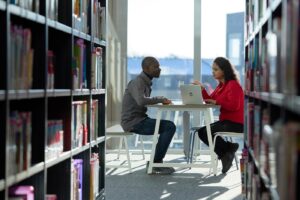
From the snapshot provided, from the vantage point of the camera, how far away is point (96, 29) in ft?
14.9

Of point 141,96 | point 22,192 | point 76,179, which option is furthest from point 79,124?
point 141,96

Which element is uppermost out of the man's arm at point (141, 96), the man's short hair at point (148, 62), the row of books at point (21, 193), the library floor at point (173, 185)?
the man's short hair at point (148, 62)

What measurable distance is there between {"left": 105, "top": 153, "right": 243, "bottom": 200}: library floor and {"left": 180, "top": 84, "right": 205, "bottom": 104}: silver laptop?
0.73 metres

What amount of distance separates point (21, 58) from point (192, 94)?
4.22 meters

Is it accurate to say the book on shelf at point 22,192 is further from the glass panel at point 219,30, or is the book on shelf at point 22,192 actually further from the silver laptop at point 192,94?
the glass panel at point 219,30

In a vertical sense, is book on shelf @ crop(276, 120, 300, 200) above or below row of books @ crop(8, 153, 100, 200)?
above

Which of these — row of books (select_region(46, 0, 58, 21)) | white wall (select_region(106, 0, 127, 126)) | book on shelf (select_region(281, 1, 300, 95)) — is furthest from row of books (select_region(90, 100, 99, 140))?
white wall (select_region(106, 0, 127, 126))

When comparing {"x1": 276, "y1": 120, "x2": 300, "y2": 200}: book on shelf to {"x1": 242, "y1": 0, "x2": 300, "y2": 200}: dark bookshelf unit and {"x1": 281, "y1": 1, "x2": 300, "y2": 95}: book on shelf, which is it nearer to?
{"x1": 242, "y1": 0, "x2": 300, "y2": 200}: dark bookshelf unit

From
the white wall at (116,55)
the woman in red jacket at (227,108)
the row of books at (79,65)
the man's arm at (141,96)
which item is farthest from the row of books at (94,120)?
the white wall at (116,55)

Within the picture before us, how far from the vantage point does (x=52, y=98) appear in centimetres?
362

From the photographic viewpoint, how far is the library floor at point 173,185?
210 inches

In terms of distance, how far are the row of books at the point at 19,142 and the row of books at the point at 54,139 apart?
0.36 m

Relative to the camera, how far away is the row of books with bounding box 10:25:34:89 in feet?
8.61

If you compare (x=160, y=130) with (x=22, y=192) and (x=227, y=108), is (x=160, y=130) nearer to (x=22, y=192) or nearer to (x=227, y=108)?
(x=227, y=108)
